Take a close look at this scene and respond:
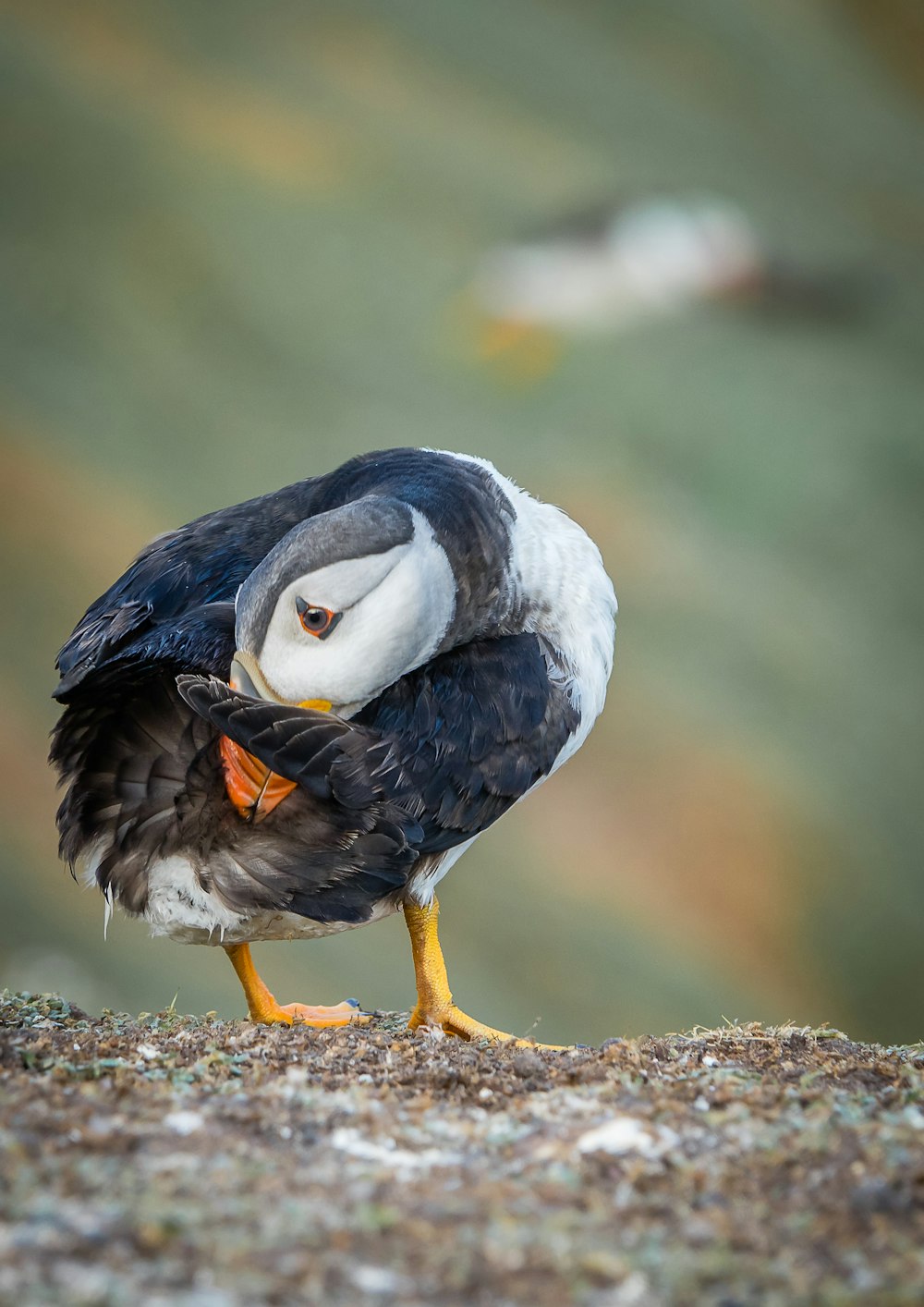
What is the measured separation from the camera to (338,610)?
2861 mm

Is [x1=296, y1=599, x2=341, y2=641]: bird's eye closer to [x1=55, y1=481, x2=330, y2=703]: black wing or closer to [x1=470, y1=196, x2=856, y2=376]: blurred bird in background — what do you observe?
[x1=55, y1=481, x2=330, y2=703]: black wing

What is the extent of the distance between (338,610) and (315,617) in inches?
2.3

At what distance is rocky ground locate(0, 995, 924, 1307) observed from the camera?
1390 mm

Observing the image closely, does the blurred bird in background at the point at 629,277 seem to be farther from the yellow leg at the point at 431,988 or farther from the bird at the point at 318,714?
the yellow leg at the point at 431,988

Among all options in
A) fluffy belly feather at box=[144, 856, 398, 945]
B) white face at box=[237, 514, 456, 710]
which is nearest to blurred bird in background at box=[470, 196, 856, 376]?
white face at box=[237, 514, 456, 710]

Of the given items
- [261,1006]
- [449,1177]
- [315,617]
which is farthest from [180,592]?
[449,1177]

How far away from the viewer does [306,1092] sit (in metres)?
2.13

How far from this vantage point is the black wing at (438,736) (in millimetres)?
2562

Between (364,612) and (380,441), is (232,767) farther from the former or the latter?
(380,441)

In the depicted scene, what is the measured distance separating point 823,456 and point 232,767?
6.00 meters

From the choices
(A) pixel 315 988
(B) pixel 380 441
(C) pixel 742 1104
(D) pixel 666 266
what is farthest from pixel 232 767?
(D) pixel 666 266

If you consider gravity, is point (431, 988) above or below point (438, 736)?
below

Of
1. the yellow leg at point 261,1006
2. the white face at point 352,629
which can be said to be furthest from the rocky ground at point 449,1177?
the yellow leg at point 261,1006

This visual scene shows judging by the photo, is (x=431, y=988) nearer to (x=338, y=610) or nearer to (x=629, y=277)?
(x=338, y=610)
